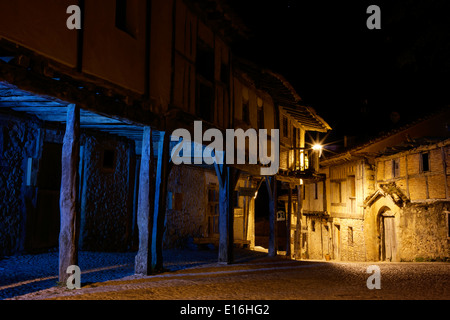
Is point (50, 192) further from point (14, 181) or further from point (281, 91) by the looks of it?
point (281, 91)

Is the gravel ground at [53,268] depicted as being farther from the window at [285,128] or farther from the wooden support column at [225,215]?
the window at [285,128]

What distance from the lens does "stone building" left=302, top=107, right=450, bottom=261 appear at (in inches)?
639

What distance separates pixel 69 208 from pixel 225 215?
555 centimetres

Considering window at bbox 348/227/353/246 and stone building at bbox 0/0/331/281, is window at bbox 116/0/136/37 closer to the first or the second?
stone building at bbox 0/0/331/281

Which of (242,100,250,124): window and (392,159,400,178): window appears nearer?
(242,100,250,124): window

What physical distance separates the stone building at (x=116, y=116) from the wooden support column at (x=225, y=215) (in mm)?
32

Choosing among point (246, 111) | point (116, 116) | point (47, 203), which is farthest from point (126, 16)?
point (246, 111)

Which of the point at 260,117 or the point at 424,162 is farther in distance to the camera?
the point at 424,162

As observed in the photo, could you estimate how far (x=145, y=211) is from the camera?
807cm

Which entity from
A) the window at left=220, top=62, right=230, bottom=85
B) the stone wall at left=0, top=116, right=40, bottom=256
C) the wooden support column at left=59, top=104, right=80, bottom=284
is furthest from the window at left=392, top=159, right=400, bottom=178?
the wooden support column at left=59, top=104, right=80, bottom=284

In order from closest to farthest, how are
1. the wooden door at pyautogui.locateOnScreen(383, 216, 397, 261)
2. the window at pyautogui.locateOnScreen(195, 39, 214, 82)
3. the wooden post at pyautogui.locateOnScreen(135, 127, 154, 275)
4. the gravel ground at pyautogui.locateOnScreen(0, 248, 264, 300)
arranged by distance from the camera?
the gravel ground at pyautogui.locateOnScreen(0, 248, 264, 300), the wooden post at pyautogui.locateOnScreen(135, 127, 154, 275), the window at pyautogui.locateOnScreen(195, 39, 214, 82), the wooden door at pyautogui.locateOnScreen(383, 216, 397, 261)

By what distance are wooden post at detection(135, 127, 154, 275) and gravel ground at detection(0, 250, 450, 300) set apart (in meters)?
0.33

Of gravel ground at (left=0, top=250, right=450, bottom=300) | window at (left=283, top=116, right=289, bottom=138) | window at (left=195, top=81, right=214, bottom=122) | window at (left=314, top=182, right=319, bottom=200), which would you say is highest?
window at (left=283, top=116, right=289, bottom=138)

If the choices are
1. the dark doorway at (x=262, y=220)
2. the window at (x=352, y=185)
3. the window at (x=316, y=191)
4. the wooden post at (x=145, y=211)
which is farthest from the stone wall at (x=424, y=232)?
the dark doorway at (x=262, y=220)
